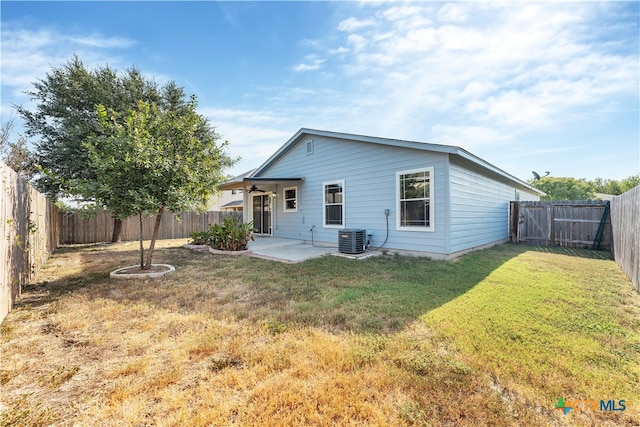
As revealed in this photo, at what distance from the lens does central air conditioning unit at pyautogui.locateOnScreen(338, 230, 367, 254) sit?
796 cm


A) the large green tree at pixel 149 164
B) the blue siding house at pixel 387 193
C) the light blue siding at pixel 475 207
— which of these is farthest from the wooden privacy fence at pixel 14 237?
the light blue siding at pixel 475 207

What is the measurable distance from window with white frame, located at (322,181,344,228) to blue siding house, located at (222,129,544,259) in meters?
0.04

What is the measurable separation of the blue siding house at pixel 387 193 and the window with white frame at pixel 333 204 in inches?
1.4

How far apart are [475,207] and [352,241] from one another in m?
4.32

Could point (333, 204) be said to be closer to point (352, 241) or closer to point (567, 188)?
point (352, 241)

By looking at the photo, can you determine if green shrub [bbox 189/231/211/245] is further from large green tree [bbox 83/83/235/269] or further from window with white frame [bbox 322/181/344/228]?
window with white frame [bbox 322/181/344/228]

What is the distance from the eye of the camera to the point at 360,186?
8.92 metres

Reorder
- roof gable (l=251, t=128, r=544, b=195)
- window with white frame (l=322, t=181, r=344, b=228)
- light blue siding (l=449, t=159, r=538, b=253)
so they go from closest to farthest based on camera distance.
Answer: roof gable (l=251, t=128, r=544, b=195), light blue siding (l=449, t=159, r=538, b=253), window with white frame (l=322, t=181, r=344, b=228)

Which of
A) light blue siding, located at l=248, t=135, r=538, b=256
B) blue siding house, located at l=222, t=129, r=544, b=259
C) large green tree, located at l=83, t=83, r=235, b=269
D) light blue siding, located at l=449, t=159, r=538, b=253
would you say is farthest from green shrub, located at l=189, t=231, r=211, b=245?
light blue siding, located at l=449, t=159, r=538, b=253

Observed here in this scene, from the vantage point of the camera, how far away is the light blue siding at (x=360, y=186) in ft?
23.9

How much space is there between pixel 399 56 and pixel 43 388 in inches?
364

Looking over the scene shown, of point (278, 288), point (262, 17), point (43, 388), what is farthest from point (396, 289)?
point (262, 17)

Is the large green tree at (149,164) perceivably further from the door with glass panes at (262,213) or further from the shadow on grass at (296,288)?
the door with glass panes at (262,213)

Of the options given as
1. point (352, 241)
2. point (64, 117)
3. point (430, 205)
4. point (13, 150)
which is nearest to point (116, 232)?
point (13, 150)
